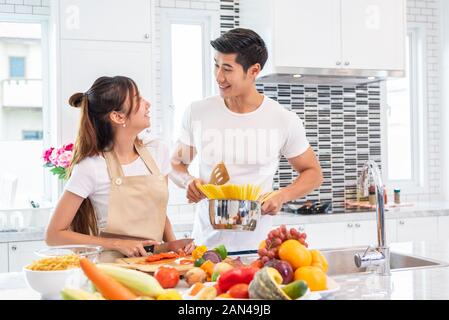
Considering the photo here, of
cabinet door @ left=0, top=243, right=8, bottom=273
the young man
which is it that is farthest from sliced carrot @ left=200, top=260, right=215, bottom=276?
cabinet door @ left=0, top=243, right=8, bottom=273

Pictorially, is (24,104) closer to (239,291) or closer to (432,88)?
(239,291)

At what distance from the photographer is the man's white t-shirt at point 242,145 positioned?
2.61m

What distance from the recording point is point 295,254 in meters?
1.55

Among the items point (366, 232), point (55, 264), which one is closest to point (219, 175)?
point (55, 264)

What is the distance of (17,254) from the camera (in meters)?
3.29

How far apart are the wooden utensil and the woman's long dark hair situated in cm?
46

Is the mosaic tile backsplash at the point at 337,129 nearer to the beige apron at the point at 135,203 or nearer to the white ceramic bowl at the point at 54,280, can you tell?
the beige apron at the point at 135,203

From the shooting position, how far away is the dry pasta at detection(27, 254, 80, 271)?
1.48 m

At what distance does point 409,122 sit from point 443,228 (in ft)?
3.94

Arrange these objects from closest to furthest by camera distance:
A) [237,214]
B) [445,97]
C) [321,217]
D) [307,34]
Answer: [237,214] < [321,217] < [307,34] < [445,97]

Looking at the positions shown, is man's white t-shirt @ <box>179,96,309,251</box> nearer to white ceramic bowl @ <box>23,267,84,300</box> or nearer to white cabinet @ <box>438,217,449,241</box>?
white ceramic bowl @ <box>23,267,84,300</box>

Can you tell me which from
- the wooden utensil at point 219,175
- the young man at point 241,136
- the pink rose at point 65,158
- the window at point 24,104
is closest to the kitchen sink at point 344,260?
the young man at point 241,136

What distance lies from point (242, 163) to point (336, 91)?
2.29 m

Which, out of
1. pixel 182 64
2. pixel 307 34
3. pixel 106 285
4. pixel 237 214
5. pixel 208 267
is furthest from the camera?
pixel 182 64
